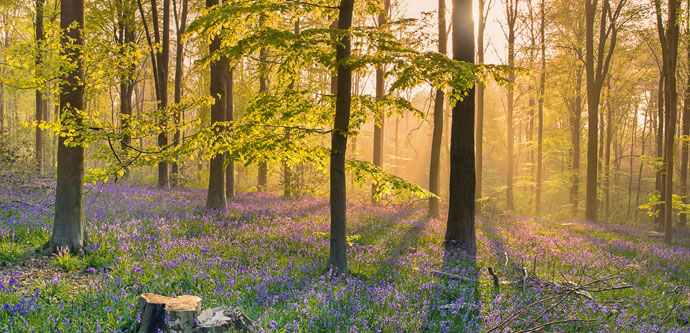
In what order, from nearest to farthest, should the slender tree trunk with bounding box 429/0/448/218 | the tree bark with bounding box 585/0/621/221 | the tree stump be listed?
1. the tree stump
2. the slender tree trunk with bounding box 429/0/448/218
3. the tree bark with bounding box 585/0/621/221

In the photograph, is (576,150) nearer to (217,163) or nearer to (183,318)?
(217,163)

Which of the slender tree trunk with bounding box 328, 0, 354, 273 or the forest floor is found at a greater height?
the slender tree trunk with bounding box 328, 0, 354, 273

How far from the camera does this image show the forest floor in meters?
4.35

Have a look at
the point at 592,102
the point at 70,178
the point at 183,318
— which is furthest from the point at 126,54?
the point at 592,102

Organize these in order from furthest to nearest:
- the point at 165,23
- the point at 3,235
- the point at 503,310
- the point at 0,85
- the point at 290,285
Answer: the point at 0,85, the point at 165,23, the point at 3,235, the point at 290,285, the point at 503,310

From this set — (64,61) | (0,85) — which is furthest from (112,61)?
(0,85)

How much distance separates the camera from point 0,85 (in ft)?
103

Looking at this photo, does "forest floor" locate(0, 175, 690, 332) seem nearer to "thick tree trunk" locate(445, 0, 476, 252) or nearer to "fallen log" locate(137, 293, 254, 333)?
"fallen log" locate(137, 293, 254, 333)

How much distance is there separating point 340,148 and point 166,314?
3523mm

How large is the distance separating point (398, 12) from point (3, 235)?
906 inches

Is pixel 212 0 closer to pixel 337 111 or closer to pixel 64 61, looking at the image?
pixel 64 61

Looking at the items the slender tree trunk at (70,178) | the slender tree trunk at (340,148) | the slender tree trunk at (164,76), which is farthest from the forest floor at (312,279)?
the slender tree trunk at (164,76)

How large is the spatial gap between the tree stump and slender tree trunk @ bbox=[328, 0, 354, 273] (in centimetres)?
278

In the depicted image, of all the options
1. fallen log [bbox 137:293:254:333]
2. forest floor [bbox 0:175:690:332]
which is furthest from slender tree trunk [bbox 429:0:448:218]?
fallen log [bbox 137:293:254:333]
